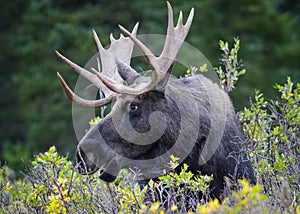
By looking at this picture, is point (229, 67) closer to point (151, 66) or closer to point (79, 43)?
point (151, 66)

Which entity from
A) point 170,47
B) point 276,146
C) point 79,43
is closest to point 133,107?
point 170,47

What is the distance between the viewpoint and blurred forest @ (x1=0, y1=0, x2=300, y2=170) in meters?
16.8

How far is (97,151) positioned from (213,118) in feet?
3.22

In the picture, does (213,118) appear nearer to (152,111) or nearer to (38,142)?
(152,111)

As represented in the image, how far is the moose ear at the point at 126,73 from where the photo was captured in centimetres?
557

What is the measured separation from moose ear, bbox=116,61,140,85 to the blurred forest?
10109 mm

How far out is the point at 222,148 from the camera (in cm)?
541

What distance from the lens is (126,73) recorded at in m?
5.64

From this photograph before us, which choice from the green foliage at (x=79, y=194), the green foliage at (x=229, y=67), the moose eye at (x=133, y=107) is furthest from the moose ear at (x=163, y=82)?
the green foliage at (x=229, y=67)

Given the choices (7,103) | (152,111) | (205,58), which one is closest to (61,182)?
(152,111)

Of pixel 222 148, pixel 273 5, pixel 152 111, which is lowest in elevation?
pixel 222 148

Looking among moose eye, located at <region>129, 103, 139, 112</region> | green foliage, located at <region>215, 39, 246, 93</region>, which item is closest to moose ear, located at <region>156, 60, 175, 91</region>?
moose eye, located at <region>129, 103, 139, 112</region>

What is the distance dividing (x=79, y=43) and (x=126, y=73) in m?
11.9

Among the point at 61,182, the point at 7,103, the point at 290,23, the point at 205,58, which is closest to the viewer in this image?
the point at 61,182
